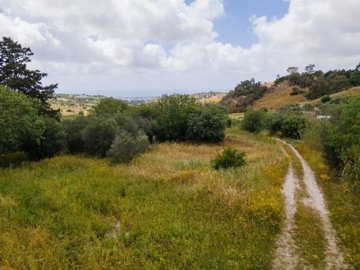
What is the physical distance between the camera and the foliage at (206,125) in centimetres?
4356

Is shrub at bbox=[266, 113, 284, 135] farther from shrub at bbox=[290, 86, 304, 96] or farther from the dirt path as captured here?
shrub at bbox=[290, 86, 304, 96]

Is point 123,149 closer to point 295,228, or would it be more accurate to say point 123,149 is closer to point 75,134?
point 75,134

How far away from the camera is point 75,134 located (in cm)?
3241

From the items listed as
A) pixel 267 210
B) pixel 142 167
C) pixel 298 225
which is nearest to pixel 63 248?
pixel 267 210

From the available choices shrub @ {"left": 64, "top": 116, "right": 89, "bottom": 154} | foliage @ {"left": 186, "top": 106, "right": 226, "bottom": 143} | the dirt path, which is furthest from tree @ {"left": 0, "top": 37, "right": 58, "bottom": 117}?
the dirt path

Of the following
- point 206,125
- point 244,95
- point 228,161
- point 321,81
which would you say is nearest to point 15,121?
point 228,161

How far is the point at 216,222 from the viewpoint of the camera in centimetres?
1434

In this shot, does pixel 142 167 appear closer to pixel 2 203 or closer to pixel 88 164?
pixel 88 164

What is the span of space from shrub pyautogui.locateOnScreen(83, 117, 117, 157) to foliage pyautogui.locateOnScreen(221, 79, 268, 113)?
87874mm

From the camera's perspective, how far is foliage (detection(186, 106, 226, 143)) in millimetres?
43562

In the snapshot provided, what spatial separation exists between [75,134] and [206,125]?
17944mm

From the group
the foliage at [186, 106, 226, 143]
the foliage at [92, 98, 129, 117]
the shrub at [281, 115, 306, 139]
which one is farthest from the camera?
the shrub at [281, 115, 306, 139]

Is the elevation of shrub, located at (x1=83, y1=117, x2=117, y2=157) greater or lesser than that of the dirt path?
greater

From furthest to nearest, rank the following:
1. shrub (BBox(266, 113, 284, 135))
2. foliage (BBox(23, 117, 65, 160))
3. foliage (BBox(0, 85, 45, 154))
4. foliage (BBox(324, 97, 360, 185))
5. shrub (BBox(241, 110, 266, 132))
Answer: shrub (BBox(266, 113, 284, 135)) < shrub (BBox(241, 110, 266, 132)) < foliage (BBox(23, 117, 65, 160)) < foliage (BBox(0, 85, 45, 154)) < foliage (BBox(324, 97, 360, 185))
